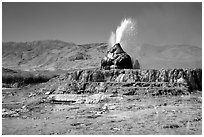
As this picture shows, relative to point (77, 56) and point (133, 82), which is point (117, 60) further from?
point (77, 56)

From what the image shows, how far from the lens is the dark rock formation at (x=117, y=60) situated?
32.4 metres

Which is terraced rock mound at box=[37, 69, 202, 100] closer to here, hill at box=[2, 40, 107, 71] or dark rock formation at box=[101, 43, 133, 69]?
dark rock formation at box=[101, 43, 133, 69]

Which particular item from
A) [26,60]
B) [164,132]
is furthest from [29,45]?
[164,132]

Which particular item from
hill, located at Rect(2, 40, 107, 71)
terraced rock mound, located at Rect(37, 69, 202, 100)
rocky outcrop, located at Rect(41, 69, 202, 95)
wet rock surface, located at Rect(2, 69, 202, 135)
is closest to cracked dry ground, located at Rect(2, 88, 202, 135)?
wet rock surface, located at Rect(2, 69, 202, 135)

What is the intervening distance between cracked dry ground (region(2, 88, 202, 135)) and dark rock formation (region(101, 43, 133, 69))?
8391 millimetres

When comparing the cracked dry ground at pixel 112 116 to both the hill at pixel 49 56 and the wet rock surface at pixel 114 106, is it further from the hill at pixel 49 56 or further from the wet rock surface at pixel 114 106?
the hill at pixel 49 56

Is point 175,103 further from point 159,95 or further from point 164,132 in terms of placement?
point 164,132

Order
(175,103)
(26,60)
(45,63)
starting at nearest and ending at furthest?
(175,103) < (45,63) < (26,60)

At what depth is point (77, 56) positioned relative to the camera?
116125mm

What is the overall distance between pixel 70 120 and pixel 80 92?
31.5ft

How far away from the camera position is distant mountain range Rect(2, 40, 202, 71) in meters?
107

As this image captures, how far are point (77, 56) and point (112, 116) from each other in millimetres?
98801

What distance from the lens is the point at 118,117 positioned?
17703mm

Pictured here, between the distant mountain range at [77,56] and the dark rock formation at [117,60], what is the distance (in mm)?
66065
